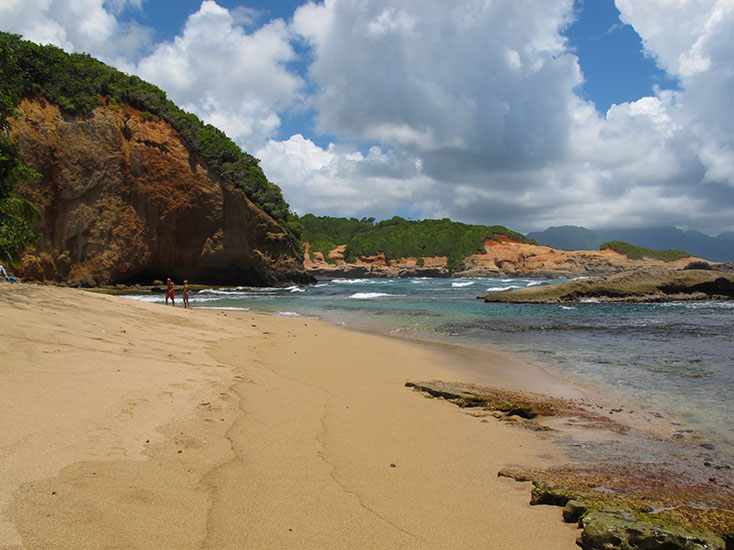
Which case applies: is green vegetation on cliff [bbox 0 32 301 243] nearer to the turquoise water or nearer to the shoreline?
the turquoise water

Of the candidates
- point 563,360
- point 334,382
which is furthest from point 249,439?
point 563,360

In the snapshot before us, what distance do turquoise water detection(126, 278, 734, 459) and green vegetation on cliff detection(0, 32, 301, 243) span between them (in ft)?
73.0

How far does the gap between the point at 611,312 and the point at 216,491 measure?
20.0 meters

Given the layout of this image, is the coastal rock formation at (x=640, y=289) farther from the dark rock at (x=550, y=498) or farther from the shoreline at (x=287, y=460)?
the dark rock at (x=550, y=498)

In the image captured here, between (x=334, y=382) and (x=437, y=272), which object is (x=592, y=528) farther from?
(x=437, y=272)

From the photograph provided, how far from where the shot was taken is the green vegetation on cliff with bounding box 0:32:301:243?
26922mm

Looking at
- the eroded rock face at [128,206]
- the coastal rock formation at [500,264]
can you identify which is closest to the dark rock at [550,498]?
the eroded rock face at [128,206]

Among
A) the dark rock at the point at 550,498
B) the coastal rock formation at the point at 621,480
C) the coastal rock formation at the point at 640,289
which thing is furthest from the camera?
the coastal rock formation at the point at 640,289

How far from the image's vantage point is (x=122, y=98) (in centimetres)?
3231

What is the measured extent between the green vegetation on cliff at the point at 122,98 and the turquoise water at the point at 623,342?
22265mm

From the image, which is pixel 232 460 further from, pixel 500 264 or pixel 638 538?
pixel 500 264

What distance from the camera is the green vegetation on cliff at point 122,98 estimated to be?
2692cm

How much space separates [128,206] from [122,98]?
8797 mm

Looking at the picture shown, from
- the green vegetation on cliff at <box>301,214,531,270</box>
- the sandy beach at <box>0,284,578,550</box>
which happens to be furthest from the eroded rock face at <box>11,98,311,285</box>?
the green vegetation on cliff at <box>301,214,531,270</box>
